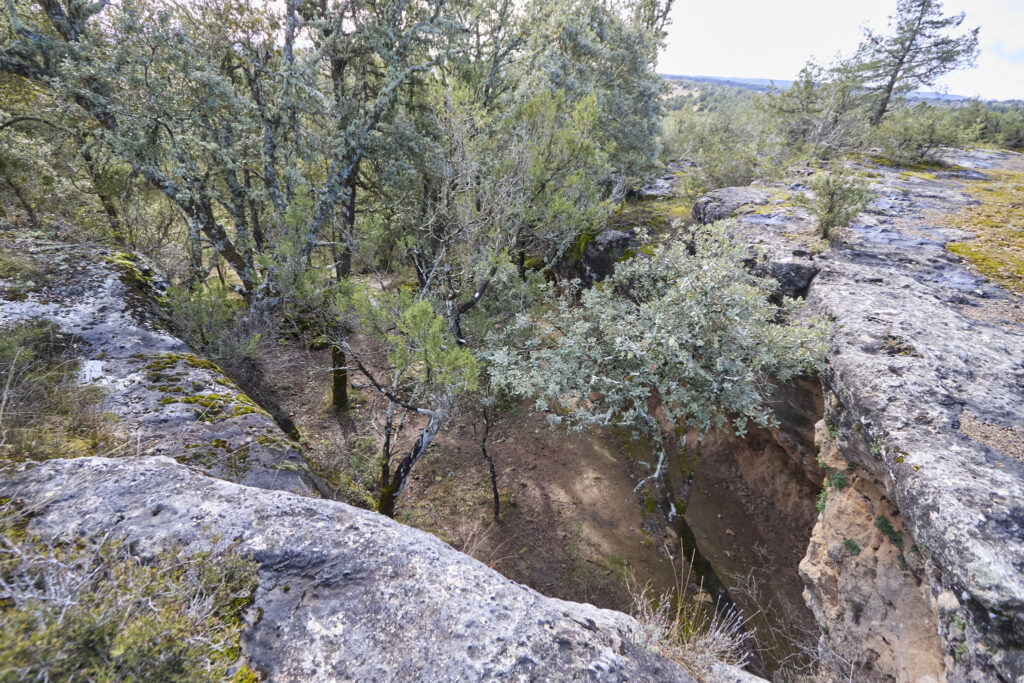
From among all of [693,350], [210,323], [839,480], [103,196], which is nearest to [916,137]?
[839,480]

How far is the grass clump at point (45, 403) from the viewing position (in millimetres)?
3131

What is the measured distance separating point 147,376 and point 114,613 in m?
4.03

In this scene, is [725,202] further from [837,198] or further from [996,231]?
[996,231]

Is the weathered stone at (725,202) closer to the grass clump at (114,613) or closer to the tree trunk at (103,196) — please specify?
the grass clump at (114,613)

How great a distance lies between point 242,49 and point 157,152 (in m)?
2.97

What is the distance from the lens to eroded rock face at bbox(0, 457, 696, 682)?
2303mm

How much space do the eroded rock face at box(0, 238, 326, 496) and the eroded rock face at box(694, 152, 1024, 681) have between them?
6.24 meters

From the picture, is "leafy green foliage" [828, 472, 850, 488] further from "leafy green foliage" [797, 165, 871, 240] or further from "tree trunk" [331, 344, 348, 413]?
"tree trunk" [331, 344, 348, 413]

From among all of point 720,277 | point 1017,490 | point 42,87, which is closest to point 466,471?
point 720,277

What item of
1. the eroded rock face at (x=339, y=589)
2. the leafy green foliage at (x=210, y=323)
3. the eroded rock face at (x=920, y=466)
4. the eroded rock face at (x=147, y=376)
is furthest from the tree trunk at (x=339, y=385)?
the eroded rock face at (x=920, y=466)

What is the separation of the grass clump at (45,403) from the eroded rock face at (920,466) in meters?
7.66

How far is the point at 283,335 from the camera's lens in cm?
1346

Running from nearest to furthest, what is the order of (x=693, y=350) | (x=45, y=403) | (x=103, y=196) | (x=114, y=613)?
(x=114, y=613), (x=45, y=403), (x=693, y=350), (x=103, y=196)

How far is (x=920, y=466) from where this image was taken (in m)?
3.96
